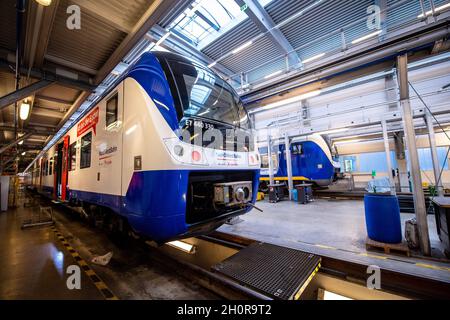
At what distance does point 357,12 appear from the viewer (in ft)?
17.4

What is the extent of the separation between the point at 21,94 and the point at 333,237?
7188mm

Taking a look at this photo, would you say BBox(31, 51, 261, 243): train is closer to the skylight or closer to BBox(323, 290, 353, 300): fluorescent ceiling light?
BBox(323, 290, 353, 300): fluorescent ceiling light

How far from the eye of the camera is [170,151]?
71.6 inches

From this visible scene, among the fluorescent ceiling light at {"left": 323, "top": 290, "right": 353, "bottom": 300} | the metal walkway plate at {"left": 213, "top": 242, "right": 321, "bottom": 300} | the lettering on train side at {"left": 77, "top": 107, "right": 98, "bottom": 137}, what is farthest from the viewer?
the lettering on train side at {"left": 77, "top": 107, "right": 98, "bottom": 137}

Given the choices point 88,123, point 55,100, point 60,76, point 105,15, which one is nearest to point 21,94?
point 60,76

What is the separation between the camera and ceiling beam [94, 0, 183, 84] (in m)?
2.81

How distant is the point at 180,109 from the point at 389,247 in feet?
11.7

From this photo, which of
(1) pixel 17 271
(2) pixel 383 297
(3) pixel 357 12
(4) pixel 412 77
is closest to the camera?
(2) pixel 383 297

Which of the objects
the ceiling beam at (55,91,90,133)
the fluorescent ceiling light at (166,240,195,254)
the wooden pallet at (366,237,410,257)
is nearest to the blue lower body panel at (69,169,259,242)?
the fluorescent ceiling light at (166,240,195,254)

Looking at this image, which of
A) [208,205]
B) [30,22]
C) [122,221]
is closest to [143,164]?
[208,205]

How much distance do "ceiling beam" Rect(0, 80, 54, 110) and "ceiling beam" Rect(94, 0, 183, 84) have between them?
1.40 m

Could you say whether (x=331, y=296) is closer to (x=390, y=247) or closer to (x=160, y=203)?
(x=390, y=247)

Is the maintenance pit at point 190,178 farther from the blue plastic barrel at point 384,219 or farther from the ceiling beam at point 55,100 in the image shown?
the ceiling beam at point 55,100

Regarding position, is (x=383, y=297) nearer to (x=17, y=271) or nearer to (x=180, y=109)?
(x=180, y=109)
